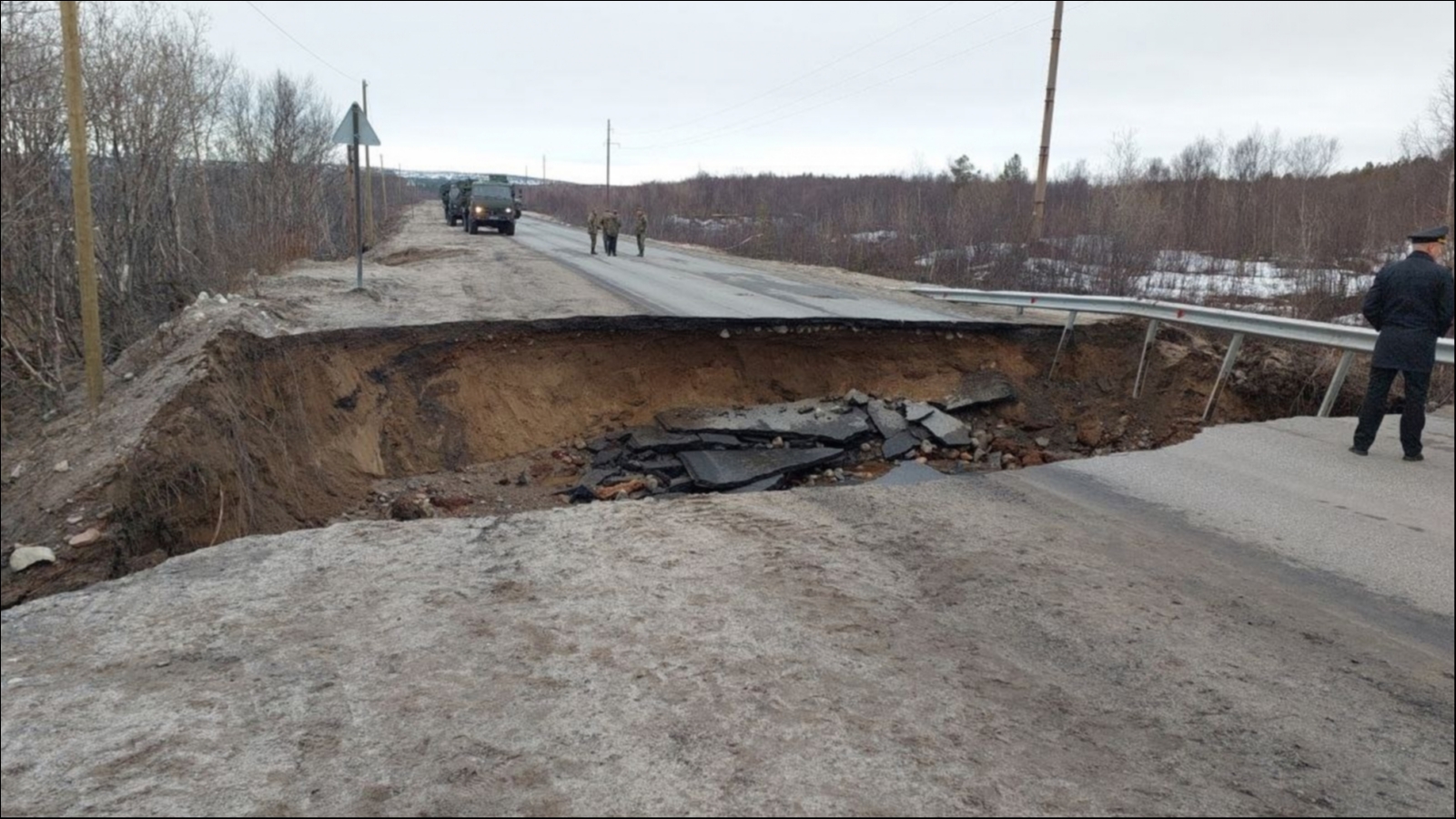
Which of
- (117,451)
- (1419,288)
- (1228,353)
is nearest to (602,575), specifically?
(1419,288)

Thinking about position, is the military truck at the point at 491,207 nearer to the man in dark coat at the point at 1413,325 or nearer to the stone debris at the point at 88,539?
the stone debris at the point at 88,539

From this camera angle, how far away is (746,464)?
8422mm

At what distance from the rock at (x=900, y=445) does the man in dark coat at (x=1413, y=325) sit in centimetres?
548

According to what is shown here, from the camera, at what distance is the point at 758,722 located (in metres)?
3.12

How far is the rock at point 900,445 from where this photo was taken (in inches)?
347

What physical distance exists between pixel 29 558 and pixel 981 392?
8.76 meters

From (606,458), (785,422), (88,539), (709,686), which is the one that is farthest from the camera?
(606,458)

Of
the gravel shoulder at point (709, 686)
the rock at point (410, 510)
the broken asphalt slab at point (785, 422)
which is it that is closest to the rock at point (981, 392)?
the broken asphalt slab at point (785, 422)

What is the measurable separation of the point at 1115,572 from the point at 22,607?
16.7 ft

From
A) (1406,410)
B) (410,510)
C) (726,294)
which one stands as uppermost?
(1406,410)

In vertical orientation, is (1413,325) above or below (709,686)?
above

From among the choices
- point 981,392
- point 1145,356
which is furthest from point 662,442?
point 1145,356

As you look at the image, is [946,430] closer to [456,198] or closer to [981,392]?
[981,392]

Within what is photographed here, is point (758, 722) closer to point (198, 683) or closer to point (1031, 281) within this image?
point (198, 683)
